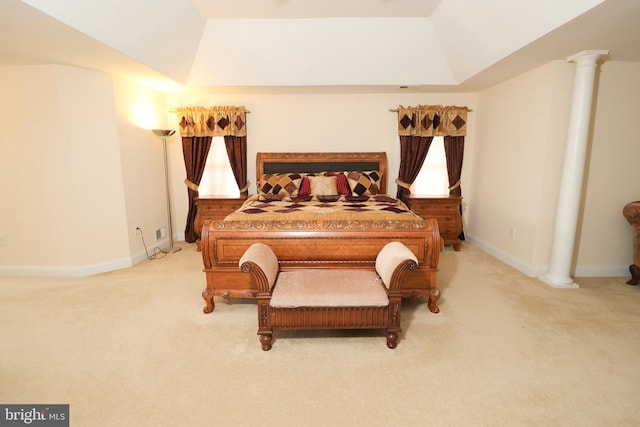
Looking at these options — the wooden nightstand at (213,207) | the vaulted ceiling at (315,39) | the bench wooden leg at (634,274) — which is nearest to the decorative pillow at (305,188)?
the wooden nightstand at (213,207)

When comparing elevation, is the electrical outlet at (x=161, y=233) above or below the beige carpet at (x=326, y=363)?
above

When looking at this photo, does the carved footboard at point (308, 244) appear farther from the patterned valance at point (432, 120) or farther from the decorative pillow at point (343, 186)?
the patterned valance at point (432, 120)

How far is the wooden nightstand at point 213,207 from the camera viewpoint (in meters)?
4.41

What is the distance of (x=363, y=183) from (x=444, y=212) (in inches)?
46.7

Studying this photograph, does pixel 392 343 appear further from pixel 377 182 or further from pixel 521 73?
pixel 521 73

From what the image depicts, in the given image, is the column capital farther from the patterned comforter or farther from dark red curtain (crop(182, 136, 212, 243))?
dark red curtain (crop(182, 136, 212, 243))

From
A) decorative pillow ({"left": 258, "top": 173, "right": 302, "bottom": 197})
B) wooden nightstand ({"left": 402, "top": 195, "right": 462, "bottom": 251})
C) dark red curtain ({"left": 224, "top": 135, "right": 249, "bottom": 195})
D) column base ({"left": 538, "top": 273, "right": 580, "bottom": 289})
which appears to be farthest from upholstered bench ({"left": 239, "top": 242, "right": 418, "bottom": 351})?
dark red curtain ({"left": 224, "top": 135, "right": 249, "bottom": 195})

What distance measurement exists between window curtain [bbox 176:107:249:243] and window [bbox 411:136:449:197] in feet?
8.74

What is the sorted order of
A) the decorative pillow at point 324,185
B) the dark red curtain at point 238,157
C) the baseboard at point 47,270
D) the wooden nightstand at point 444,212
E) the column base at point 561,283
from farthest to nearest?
the dark red curtain at point 238,157 → the wooden nightstand at point 444,212 → the decorative pillow at point 324,185 → the baseboard at point 47,270 → the column base at point 561,283

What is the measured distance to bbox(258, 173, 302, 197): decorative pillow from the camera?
4.37m

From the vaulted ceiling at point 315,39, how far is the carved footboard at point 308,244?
5.76ft

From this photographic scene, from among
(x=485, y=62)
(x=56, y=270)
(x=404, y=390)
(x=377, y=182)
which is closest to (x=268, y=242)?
(x=404, y=390)

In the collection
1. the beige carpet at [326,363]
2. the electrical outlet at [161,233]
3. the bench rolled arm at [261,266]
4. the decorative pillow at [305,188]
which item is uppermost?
the decorative pillow at [305,188]

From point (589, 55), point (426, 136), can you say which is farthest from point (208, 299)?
point (589, 55)
